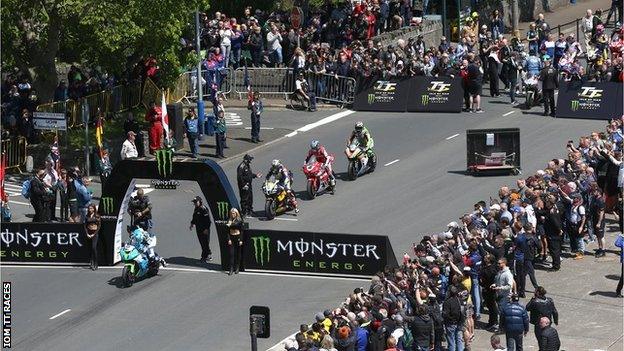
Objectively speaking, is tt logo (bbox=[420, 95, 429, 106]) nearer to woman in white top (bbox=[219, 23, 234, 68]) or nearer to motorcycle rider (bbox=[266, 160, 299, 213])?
woman in white top (bbox=[219, 23, 234, 68])

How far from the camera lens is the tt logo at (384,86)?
49.5m

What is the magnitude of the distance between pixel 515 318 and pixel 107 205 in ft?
37.3

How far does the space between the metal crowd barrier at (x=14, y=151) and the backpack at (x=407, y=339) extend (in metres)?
17.9

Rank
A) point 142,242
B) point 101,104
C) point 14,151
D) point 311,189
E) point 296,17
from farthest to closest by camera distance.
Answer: point 296,17 < point 101,104 < point 14,151 < point 311,189 < point 142,242

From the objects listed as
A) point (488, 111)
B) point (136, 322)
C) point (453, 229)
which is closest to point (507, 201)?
point (453, 229)

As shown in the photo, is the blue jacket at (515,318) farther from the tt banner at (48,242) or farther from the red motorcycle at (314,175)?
the red motorcycle at (314,175)

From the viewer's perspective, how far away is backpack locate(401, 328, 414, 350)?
28.3m

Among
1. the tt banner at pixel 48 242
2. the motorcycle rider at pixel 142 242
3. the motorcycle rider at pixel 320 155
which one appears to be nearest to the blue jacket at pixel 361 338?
the motorcycle rider at pixel 142 242

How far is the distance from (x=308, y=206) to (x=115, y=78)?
10.4 m

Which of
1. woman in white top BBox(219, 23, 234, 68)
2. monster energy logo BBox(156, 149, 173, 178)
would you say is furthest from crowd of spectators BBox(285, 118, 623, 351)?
woman in white top BBox(219, 23, 234, 68)

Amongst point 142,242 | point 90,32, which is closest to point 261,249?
point 142,242

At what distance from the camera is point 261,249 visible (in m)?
34.9

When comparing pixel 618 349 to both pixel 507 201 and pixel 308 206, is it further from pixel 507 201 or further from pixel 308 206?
pixel 308 206

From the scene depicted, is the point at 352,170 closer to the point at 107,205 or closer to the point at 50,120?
the point at 50,120
